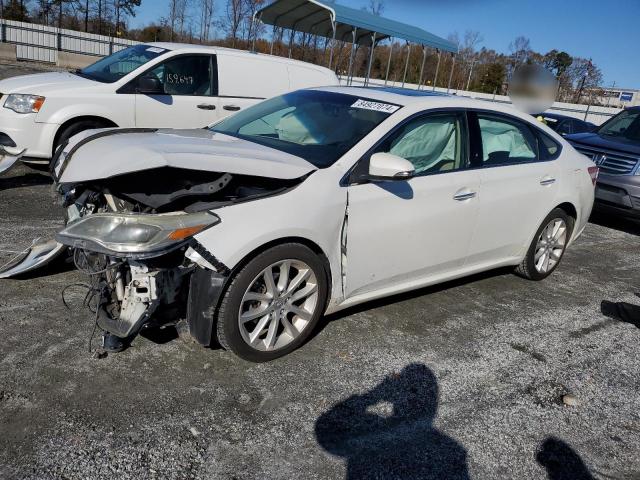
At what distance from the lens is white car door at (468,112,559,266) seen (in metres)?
4.40

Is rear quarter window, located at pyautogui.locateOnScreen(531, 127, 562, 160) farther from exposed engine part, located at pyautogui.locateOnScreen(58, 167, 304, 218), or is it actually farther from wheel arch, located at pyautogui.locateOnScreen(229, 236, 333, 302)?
exposed engine part, located at pyautogui.locateOnScreen(58, 167, 304, 218)

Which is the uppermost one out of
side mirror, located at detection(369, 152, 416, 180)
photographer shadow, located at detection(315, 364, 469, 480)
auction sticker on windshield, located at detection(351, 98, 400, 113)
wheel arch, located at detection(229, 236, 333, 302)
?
auction sticker on windshield, located at detection(351, 98, 400, 113)

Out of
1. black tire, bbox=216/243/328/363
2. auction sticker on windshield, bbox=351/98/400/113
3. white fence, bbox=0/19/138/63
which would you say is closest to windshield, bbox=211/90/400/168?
auction sticker on windshield, bbox=351/98/400/113

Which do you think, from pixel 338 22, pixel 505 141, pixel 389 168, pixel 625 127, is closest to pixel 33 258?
pixel 389 168

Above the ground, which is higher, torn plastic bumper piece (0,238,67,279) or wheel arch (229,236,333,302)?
wheel arch (229,236,333,302)

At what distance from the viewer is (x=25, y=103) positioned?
655cm

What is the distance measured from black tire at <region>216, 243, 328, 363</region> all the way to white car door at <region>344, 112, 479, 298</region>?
30 cm

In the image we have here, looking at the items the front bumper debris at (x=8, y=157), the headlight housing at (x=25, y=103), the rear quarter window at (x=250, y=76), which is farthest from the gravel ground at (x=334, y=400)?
the rear quarter window at (x=250, y=76)

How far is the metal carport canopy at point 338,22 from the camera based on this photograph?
558 inches

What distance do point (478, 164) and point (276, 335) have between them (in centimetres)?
215

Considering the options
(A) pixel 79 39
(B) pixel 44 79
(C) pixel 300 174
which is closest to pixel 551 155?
(C) pixel 300 174

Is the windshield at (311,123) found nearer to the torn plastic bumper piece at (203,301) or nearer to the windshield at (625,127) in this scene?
the torn plastic bumper piece at (203,301)

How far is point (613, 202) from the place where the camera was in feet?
26.2

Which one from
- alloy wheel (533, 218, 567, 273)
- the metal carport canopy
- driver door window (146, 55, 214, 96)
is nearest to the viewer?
alloy wheel (533, 218, 567, 273)
